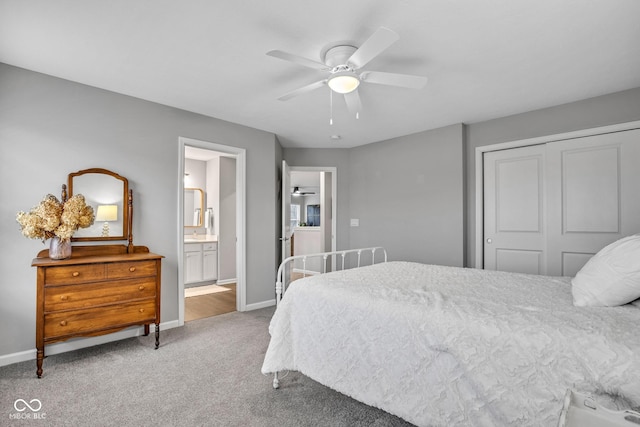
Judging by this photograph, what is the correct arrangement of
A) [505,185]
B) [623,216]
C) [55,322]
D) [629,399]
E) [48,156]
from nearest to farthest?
[629,399]
[55,322]
[48,156]
[623,216]
[505,185]

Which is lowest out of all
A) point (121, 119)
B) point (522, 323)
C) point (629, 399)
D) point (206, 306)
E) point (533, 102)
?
point (206, 306)

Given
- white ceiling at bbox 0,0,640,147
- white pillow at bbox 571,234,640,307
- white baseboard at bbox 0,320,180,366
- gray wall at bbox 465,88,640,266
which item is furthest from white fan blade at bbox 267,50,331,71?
white baseboard at bbox 0,320,180,366

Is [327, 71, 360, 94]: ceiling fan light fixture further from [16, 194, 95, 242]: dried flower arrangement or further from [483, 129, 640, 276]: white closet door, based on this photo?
[483, 129, 640, 276]: white closet door

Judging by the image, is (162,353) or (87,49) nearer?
(87,49)

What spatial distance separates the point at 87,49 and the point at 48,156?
103 cm

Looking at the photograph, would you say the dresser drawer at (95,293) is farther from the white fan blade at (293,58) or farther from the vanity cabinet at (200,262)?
the vanity cabinet at (200,262)

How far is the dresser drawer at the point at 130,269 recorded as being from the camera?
268cm

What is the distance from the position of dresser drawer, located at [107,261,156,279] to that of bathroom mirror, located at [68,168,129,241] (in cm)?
45

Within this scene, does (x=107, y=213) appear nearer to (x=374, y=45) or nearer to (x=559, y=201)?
(x=374, y=45)

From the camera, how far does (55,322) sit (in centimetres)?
240

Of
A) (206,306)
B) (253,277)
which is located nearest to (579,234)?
(253,277)

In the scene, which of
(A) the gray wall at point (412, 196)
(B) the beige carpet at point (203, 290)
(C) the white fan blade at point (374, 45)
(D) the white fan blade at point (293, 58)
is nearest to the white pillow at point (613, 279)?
(C) the white fan blade at point (374, 45)

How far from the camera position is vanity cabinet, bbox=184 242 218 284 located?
17.9ft

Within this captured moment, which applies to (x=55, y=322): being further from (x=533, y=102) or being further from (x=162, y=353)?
(x=533, y=102)
